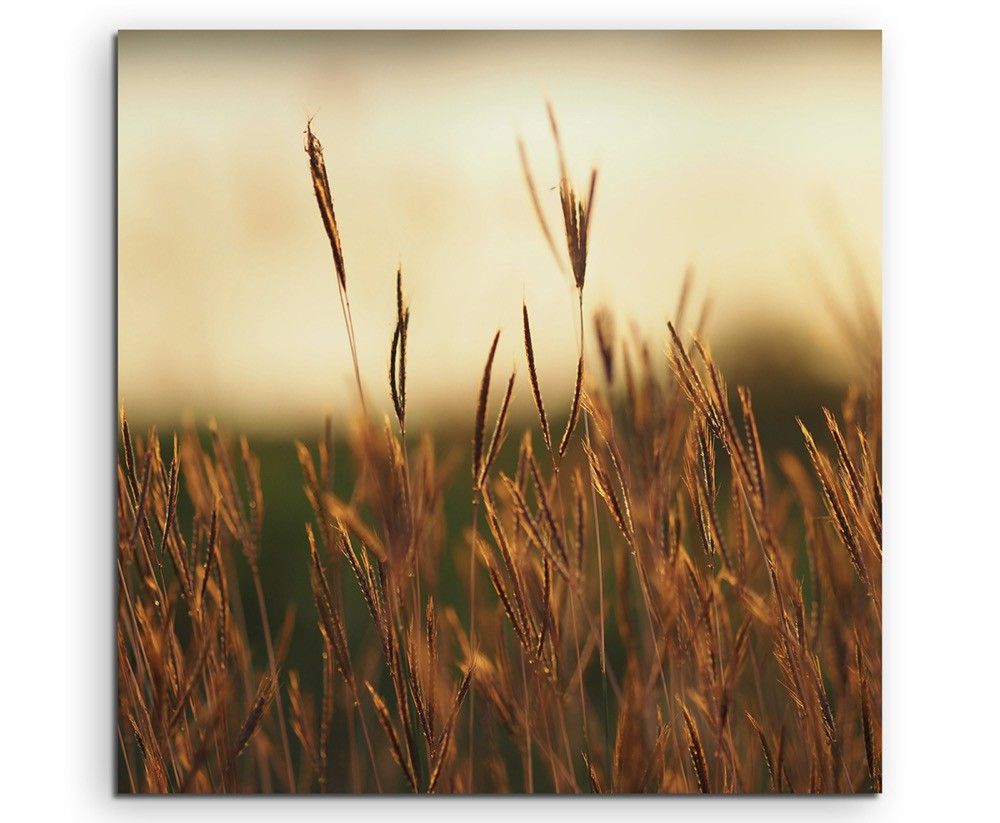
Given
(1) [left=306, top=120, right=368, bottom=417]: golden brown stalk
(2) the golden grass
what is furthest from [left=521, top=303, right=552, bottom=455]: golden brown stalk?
(1) [left=306, top=120, right=368, bottom=417]: golden brown stalk

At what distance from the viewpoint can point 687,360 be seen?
5.68 feet

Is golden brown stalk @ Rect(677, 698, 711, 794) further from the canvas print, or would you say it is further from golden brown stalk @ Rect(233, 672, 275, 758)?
golden brown stalk @ Rect(233, 672, 275, 758)

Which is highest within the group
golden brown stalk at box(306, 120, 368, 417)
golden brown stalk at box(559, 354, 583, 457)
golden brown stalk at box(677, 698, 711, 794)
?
golden brown stalk at box(306, 120, 368, 417)

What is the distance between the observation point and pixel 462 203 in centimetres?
175

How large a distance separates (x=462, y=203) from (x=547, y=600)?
65 cm

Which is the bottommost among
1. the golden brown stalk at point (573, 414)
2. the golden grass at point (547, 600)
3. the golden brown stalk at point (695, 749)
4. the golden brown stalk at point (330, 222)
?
the golden brown stalk at point (695, 749)

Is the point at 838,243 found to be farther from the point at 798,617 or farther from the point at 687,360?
the point at 798,617

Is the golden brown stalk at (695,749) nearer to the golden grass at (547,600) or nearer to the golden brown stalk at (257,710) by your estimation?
the golden grass at (547,600)

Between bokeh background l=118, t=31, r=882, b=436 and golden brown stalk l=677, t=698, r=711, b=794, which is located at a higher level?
bokeh background l=118, t=31, r=882, b=436

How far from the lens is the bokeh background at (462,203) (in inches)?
68.4

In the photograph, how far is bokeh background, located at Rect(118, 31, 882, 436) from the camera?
1738 millimetres

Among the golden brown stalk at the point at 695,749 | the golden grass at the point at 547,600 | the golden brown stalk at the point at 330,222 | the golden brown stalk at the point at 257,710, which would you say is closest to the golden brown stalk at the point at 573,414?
the golden grass at the point at 547,600

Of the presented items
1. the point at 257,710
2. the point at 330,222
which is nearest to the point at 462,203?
the point at 330,222

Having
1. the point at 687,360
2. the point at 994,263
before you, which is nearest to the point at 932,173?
the point at 994,263
